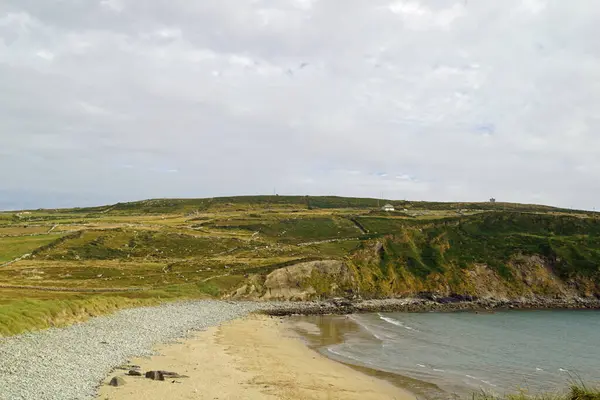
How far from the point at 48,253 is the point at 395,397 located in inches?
3902

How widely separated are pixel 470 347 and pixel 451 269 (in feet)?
158

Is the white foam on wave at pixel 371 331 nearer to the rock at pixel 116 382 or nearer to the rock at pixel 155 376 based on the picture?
the rock at pixel 155 376

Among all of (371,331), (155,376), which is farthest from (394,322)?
(155,376)

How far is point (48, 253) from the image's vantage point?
10394cm

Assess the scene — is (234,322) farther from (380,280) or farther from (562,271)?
(562,271)

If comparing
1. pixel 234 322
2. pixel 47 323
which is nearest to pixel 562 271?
pixel 234 322

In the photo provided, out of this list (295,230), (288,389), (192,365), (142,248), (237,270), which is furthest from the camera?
(295,230)

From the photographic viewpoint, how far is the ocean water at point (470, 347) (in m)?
36.8

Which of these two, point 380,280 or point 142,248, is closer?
point 380,280

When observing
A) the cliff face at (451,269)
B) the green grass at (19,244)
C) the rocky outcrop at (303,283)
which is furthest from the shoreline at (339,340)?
the green grass at (19,244)

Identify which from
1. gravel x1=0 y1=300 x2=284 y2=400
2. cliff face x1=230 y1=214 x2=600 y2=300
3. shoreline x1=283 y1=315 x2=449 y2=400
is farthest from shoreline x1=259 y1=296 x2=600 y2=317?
gravel x1=0 y1=300 x2=284 y2=400

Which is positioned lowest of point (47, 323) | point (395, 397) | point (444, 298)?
point (444, 298)

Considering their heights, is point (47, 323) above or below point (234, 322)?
above

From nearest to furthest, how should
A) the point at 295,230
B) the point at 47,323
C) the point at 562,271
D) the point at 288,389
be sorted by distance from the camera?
the point at 288,389 < the point at 47,323 < the point at 562,271 < the point at 295,230
